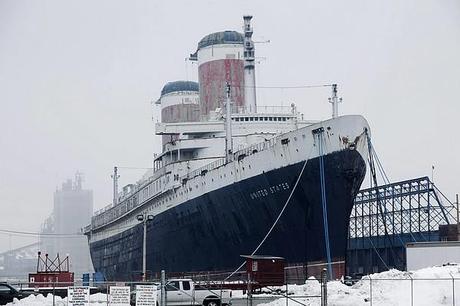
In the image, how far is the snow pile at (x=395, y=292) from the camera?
25.6m

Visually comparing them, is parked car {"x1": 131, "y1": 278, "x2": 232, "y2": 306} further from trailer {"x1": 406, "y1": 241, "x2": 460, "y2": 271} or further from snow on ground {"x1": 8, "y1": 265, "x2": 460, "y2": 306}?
trailer {"x1": 406, "y1": 241, "x2": 460, "y2": 271}

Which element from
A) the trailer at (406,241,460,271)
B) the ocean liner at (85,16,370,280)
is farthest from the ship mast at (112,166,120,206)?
the trailer at (406,241,460,271)

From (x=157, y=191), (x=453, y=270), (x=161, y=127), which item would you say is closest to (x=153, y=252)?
(x=157, y=191)

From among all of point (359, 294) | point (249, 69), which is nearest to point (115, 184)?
point (249, 69)

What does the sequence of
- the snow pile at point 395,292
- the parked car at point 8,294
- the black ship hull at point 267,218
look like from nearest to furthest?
the snow pile at point 395,292 → the parked car at point 8,294 → the black ship hull at point 267,218

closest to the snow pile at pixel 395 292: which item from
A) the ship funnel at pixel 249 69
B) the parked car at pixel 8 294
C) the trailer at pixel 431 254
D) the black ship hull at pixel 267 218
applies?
the black ship hull at pixel 267 218

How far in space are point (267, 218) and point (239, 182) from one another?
3.08 m

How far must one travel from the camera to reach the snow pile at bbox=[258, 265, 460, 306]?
25562 millimetres

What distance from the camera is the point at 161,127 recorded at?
54.3 meters

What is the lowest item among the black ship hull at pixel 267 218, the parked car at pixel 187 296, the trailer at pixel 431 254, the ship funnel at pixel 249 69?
the parked car at pixel 187 296

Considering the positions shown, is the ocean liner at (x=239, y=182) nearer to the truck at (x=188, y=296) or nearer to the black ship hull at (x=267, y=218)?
the black ship hull at (x=267, y=218)

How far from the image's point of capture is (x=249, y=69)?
5381 cm

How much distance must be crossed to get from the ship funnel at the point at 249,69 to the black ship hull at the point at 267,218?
10.0 m

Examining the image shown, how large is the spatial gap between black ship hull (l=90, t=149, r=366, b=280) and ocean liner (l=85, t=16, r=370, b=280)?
2.2 inches
